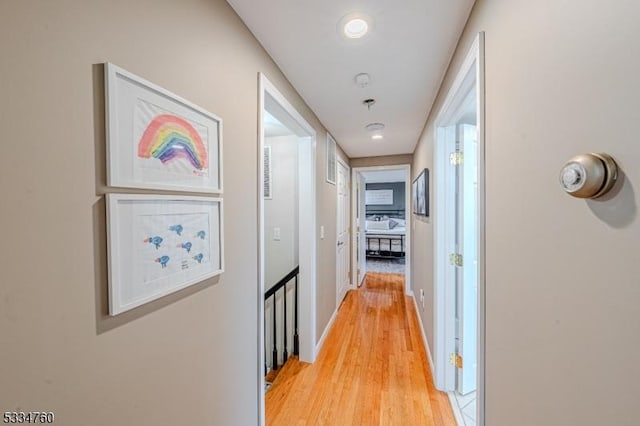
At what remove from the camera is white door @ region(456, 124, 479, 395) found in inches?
75.9

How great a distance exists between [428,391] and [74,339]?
90.9 inches

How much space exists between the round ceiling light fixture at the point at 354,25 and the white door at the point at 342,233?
2.18 m

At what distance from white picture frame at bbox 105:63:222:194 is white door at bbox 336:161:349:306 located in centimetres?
263

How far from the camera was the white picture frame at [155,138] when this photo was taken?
2.18ft

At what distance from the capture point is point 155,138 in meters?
0.78

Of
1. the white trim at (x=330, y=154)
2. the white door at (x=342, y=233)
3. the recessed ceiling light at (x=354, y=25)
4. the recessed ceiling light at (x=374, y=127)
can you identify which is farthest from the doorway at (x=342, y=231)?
the recessed ceiling light at (x=354, y=25)

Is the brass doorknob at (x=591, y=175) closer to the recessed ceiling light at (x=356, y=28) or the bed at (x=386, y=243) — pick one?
the recessed ceiling light at (x=356, y=28)

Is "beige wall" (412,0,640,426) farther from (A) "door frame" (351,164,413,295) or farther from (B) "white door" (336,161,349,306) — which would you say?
(A) "door frame" (351,164,413,295)

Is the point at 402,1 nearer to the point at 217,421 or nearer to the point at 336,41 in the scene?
the point at 336,41

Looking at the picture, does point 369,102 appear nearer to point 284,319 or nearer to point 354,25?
point 354,25

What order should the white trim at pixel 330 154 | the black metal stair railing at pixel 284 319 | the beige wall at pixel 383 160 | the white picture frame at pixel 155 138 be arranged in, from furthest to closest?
1. the beige wall at pixel 383 160
2. the white trim at pixel 330 154
3. the black metal stair railing at pixel 284 319
4. the white picture frame at pixel 155 138

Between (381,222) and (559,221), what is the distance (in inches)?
307

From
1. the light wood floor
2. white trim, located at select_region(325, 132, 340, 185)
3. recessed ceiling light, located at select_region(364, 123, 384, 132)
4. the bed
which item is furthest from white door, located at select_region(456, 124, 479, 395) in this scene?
the bed

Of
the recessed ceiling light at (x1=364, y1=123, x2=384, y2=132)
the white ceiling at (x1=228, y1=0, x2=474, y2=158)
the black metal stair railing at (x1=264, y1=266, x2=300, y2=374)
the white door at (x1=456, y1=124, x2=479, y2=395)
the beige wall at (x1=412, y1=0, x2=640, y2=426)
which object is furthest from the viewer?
the recessed ceiling light at (x1=364, y1=123, x2=384, y2=132)
